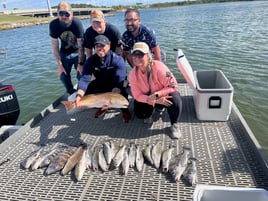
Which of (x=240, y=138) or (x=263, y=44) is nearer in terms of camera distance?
(x=240, y=138)

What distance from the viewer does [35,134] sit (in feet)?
13.3

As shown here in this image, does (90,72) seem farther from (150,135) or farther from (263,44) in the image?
(263,44)

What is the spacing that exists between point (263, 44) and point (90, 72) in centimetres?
1244

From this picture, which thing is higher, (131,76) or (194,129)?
(131,76)

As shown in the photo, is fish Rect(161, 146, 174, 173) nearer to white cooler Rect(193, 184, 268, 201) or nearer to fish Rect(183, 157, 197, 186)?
fish Rect(183, 157, 197, 186)

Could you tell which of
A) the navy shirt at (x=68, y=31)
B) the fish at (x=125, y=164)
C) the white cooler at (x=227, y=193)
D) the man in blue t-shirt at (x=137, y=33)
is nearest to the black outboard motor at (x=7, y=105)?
the navy shirt at (x=68, y=31)

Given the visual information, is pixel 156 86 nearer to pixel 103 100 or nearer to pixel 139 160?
pixel 103 100

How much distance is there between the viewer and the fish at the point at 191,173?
2752mm

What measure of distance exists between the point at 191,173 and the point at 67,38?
361cm

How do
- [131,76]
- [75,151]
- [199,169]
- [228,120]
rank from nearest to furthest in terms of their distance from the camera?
[199,169] < [75,151] < [131,76] < [228,120]

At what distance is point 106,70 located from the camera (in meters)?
4.11

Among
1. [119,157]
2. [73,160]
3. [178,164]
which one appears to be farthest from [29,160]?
[178,164]

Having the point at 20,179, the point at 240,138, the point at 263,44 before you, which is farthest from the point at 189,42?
the point at 20,179

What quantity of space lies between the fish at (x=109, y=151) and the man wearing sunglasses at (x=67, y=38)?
6.82 ft
